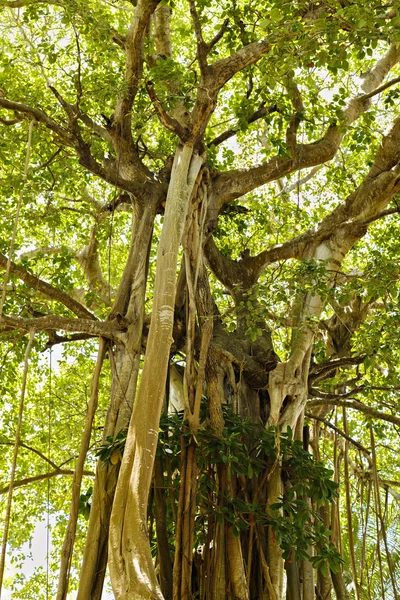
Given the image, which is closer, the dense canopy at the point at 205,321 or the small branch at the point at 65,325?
the dense canopy at the point at 205,321

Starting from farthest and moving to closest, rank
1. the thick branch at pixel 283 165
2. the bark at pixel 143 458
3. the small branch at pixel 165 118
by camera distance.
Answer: the thick branch at pixel 283 165 < the small branch at pixel 165 118 < the bark at pixel 143 458

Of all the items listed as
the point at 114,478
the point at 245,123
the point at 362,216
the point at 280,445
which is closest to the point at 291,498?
the point at 280,445

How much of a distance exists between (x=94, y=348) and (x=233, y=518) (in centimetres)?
379

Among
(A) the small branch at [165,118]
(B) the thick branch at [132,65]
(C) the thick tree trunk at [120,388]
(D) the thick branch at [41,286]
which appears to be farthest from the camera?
(D) the thick branch at [41,286]

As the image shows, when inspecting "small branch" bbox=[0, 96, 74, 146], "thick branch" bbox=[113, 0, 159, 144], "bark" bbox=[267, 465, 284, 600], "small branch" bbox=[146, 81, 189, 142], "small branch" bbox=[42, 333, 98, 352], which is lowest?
"bark" bbox=[267, 465, 284, 600]

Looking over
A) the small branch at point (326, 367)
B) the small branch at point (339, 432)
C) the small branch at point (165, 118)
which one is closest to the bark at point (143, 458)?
the small branch at point (165, 118)

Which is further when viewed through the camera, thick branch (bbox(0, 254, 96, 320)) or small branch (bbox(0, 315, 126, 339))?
thick branch (bbox(0, 254, 96, 320))

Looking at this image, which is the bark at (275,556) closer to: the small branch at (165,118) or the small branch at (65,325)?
the small branch at (65,325)

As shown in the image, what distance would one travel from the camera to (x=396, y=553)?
582 cm

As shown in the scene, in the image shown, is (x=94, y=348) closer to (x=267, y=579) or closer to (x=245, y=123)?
(x=245, y=123)

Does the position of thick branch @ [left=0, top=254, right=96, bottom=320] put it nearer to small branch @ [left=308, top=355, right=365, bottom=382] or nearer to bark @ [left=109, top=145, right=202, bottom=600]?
bark @ [left=109, top=145, right=202, bottom=600]

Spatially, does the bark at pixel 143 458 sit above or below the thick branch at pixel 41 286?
below

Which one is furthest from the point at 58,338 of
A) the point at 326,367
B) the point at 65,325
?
the point at 326,367

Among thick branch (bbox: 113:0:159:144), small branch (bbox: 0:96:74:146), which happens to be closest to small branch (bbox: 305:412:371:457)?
thick branch (bbox: 113:0:159:144)
